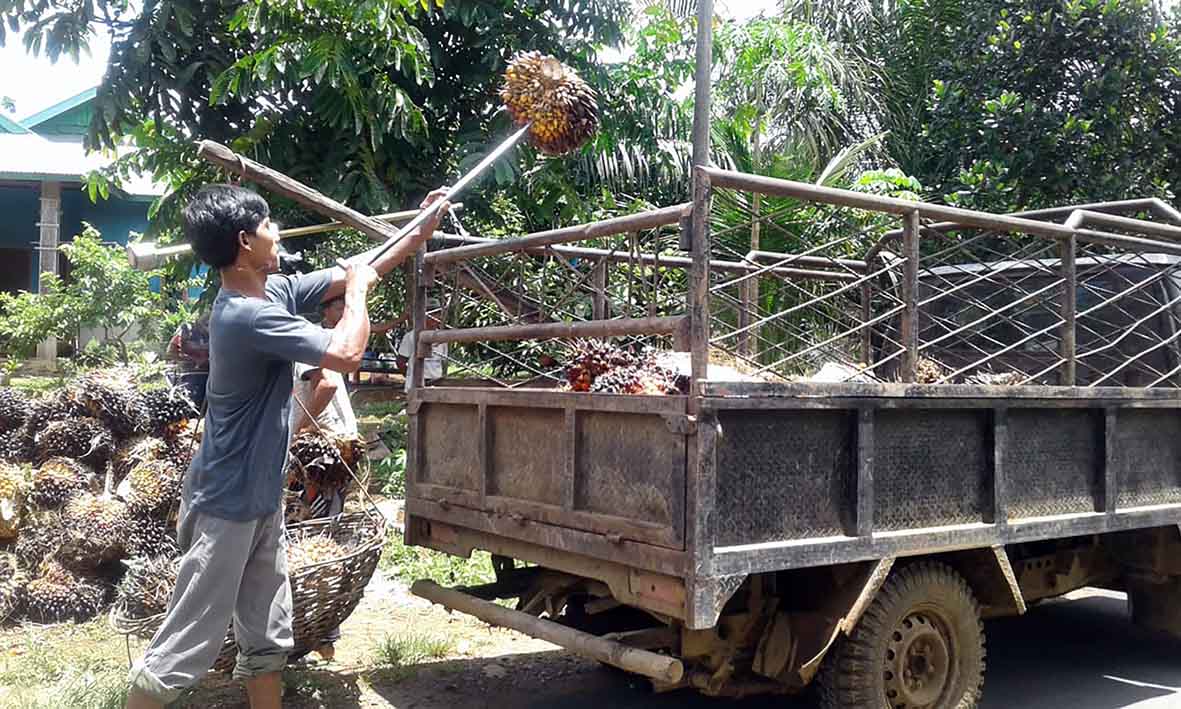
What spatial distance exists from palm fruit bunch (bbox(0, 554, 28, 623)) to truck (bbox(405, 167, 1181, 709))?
245 centimetres

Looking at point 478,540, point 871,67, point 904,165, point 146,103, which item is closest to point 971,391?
point 478,540

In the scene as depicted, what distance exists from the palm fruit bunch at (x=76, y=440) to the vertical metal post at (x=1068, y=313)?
5081 millimetres

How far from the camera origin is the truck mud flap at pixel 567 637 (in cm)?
327

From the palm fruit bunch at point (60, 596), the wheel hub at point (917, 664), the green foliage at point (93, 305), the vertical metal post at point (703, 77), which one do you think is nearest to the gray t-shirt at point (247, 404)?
the wheel hub at point (917, 664)

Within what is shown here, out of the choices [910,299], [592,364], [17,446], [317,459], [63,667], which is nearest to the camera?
[910,299]

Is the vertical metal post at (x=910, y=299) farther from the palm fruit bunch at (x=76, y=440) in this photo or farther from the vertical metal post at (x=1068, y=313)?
the palm fruit bunch at (x=76, y=440)

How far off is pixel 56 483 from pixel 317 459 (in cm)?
188

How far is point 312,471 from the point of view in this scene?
4.93 m

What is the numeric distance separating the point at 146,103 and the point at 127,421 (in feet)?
12.4

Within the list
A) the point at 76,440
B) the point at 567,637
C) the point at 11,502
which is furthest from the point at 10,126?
the point at 567,637

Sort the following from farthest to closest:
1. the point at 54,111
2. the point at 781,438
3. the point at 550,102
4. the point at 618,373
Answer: the point at 54,111
the point at 550,102
the point at 618,373
the point at 781,438

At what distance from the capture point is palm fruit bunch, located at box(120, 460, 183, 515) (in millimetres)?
5508

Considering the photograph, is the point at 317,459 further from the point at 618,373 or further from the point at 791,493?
the point at 791,493

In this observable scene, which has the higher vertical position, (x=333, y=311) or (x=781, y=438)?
(x=333, y=311)
